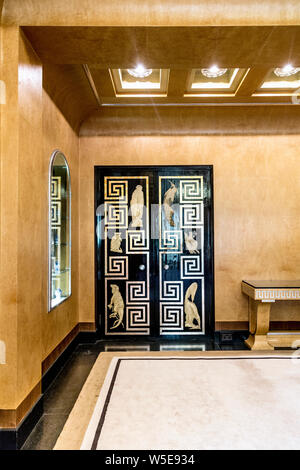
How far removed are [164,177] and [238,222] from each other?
1160 mm

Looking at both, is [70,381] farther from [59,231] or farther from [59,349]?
[59,231]

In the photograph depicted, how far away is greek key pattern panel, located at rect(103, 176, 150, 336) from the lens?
4266 mm

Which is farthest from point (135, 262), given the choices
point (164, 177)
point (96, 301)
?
point (164, 177)

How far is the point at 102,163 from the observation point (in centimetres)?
427

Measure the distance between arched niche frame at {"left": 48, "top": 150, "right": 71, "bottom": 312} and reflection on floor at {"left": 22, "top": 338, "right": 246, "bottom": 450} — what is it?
0.68m

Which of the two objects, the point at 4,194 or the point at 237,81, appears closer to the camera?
the point at 4,194

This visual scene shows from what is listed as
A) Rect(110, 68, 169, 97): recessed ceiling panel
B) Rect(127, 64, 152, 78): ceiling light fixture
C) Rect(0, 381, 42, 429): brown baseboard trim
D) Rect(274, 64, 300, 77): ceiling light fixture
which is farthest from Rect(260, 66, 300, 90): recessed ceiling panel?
Rect(0, 381, 42, 429): brown baseboard trim

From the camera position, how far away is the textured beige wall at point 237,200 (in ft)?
13.9

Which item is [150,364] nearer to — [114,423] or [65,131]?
[114,423]

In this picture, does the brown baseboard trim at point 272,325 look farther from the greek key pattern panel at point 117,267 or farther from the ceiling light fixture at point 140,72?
the ceiling light fixture at point 140,72

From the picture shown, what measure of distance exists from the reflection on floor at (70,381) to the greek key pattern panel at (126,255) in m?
0.35

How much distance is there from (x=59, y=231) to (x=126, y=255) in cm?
115

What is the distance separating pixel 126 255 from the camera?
4.29m

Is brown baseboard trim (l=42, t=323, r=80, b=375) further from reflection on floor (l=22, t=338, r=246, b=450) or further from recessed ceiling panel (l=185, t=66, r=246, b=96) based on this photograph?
recessed ceiling panel (l=185, t=66, r=246, b=96)
